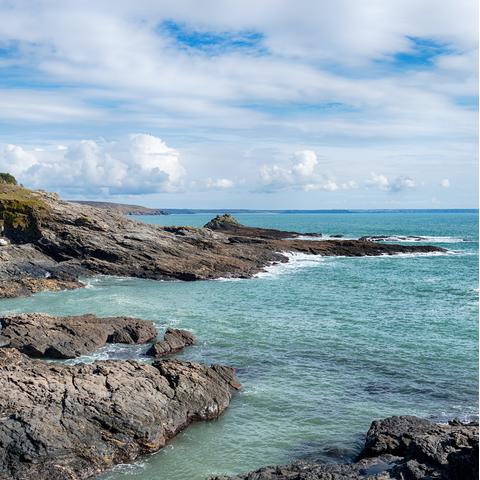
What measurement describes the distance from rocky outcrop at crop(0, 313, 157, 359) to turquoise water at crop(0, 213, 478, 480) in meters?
1.54

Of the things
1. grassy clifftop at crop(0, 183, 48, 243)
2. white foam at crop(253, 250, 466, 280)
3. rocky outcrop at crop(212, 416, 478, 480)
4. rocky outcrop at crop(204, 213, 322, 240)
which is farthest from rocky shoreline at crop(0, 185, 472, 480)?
rocky outcrop at crop(204, 213, 322, 240)

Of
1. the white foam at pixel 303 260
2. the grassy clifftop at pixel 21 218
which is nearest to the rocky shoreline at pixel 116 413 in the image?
the white foam at pixel 303 260

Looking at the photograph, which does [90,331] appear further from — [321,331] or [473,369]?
[473,369]

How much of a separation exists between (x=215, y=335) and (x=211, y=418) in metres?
14.6

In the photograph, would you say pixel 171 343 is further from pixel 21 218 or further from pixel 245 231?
pixel 245 231

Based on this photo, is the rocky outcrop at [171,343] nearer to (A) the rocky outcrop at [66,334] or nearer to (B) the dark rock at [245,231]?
(A) the rocky outcrop at [66,334]

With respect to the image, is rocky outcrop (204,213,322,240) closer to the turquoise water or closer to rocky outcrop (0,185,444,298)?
rocky outcrop (0,185,444,298)

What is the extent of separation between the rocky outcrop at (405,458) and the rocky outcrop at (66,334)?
18.2 meters

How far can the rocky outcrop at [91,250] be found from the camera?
212 feet

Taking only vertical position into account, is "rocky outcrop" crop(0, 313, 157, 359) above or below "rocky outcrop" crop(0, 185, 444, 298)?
below

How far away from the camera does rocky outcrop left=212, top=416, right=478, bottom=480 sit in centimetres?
1546

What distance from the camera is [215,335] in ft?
129

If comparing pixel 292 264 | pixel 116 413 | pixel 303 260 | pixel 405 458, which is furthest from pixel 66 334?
pixel 303 260

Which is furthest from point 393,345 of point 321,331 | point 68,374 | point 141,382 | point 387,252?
point 387,252
